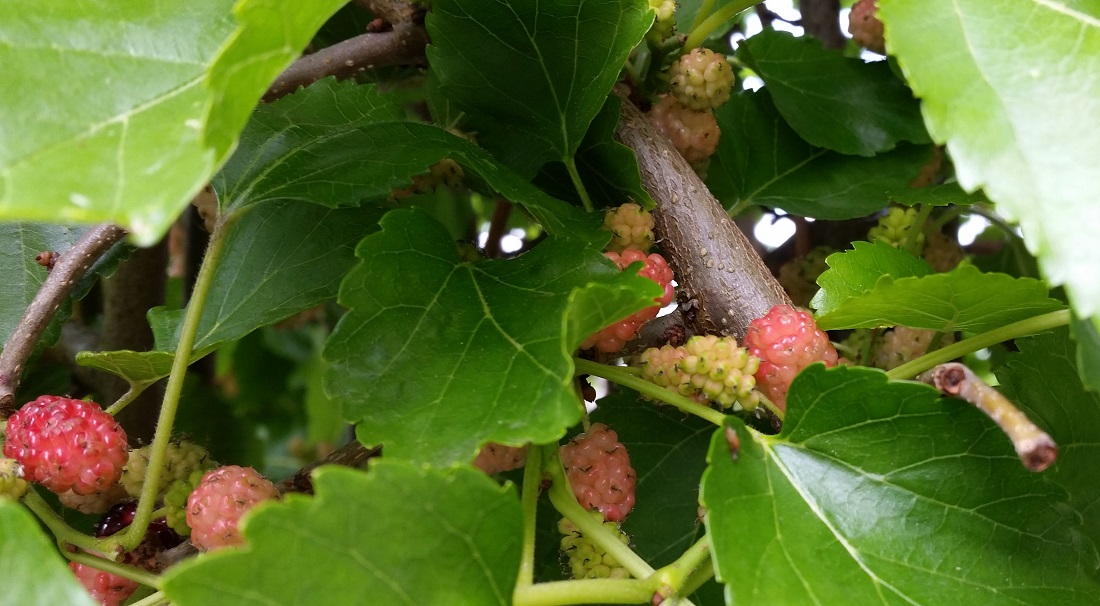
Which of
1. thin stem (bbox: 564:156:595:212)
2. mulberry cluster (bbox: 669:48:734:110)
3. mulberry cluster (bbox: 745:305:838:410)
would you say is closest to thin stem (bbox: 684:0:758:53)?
mulberry cluster (bbox: 669:48:734:110)

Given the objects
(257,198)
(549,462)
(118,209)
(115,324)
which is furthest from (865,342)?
(115,324)

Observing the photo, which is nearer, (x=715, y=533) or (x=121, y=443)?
(x=715, y=533)

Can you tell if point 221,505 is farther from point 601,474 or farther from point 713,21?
point 713,21

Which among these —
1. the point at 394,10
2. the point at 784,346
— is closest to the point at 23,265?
the point at 394,10

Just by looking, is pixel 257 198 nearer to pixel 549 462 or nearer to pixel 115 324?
pixel 549 462

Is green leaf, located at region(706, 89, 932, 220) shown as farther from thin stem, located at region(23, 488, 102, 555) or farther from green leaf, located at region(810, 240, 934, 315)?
thin stem, located at region(23, 488, 102, 555)

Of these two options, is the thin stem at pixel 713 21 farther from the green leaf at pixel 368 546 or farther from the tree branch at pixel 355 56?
the green leaf at pixel 368 546
